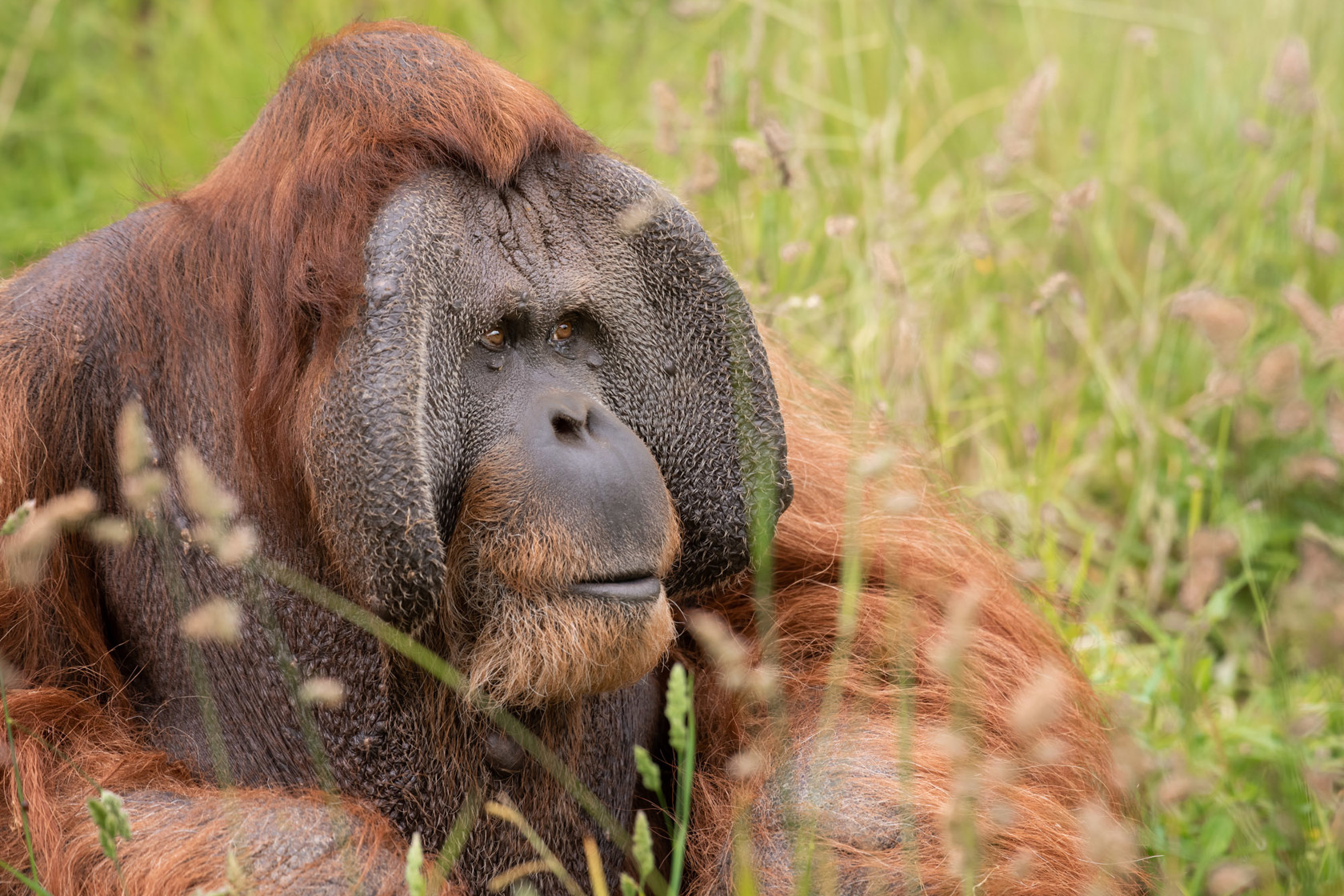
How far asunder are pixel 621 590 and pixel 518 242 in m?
0.49

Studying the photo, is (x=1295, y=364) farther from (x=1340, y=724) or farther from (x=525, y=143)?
(x=525, y=143)

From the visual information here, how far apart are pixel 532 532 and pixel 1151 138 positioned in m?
3.31

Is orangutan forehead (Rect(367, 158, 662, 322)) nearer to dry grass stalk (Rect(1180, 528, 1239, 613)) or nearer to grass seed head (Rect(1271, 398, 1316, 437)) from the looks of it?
dry grass stalk (Rect(1180, 528, 1239, 613))

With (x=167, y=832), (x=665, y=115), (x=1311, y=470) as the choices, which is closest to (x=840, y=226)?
(x=665, y=115)

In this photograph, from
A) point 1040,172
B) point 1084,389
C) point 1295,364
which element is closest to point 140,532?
point 1295,364

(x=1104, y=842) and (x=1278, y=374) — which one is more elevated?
(x=1278, y=374)

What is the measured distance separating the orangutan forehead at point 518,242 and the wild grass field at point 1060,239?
670 mm

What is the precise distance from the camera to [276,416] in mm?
1987

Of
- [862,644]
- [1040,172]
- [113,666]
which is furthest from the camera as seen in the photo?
[1040,172]

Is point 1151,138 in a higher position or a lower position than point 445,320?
lower

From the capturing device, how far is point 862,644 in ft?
8.33

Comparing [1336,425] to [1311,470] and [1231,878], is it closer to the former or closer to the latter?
[1311,470]

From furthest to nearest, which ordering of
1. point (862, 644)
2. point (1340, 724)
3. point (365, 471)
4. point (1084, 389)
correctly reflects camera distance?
1. point (1084, 389)
2. point (1340, 724)
3. point (862, 644)
4. point (365, 471)

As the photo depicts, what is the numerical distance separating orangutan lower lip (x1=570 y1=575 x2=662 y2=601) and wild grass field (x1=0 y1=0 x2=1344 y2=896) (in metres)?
0.81
